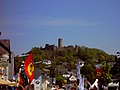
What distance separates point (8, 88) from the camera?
31.2 metres

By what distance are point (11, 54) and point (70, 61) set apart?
326 ft

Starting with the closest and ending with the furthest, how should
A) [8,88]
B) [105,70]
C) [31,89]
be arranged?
1. [31,89]
2. [8,88]
3. [105,70]

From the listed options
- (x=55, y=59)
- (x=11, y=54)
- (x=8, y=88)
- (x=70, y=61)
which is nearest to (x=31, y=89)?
(x=8, y=88)

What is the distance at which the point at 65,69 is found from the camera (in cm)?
18712

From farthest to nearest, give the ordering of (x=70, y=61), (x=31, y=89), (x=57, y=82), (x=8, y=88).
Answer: (x=70, y=61), (x=57, y=82), (x=8, y=88), (x=31, y=89)

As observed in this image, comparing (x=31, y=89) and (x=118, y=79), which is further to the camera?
(x=118, y=79)

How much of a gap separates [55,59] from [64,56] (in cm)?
394

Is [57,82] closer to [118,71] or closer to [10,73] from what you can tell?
[10,73]

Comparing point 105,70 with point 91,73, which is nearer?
point 105,70

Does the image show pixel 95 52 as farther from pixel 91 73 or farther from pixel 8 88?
pixel 8 88

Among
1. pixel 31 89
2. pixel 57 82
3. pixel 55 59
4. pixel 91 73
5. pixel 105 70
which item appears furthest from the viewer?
pixel 55 59

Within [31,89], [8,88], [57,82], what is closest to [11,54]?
[8,88]

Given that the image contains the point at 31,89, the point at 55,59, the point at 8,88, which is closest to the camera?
the point at 31,89

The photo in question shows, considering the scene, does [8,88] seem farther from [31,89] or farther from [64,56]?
[64,56]
